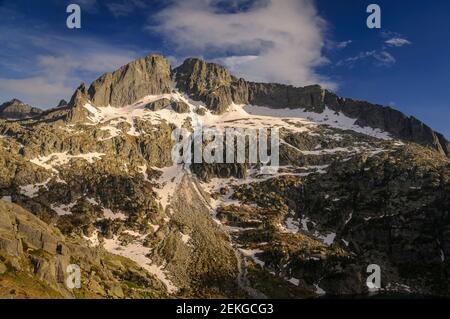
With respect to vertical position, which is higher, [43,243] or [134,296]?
[43,243]

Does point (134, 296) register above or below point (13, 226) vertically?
below

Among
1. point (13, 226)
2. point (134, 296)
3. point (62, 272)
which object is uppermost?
point (13, 226)

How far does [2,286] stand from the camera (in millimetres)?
129750

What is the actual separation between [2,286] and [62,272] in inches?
1274
